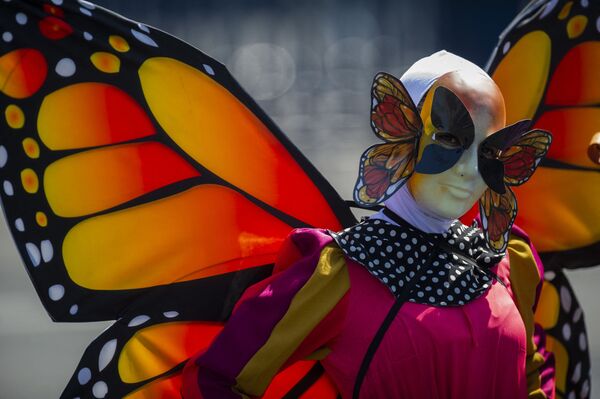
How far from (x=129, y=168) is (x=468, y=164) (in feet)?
2.40

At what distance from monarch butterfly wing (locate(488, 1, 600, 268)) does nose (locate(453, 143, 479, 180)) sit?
533mm

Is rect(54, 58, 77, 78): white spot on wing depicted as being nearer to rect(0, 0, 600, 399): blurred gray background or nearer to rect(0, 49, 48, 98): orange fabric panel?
rect(0, 49, 48, 98): orange fabric panel

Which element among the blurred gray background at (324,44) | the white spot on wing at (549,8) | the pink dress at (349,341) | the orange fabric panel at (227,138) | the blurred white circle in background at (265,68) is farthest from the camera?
the blurred white circle in background at (265,68)

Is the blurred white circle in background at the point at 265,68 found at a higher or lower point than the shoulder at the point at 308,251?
lower

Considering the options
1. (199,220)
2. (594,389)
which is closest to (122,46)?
(199,220)

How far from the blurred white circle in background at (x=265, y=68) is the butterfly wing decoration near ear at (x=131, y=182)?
630 centimetres

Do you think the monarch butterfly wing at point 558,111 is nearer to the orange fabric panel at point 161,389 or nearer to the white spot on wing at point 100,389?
the orange fabric panel at point 161,389

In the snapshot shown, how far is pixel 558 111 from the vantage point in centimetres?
275

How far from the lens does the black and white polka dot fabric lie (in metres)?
2.24

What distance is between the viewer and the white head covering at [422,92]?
2.27 metres

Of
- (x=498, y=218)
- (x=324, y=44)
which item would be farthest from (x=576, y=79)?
(x=324, y=44)

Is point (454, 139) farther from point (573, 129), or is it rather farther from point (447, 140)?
point (573, 129)

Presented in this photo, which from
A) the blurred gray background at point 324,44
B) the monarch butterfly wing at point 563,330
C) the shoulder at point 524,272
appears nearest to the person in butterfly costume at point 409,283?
the shoulder at point 524,272

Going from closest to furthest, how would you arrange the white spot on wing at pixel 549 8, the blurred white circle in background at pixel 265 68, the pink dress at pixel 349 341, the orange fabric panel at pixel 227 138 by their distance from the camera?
1. the pink dress at pixel 349 341
2. the orange fabric panel at pixel 227 138
3. the white spot on wing at pixel 549 8
4. the blurred white circle in background at pixel 265 68
